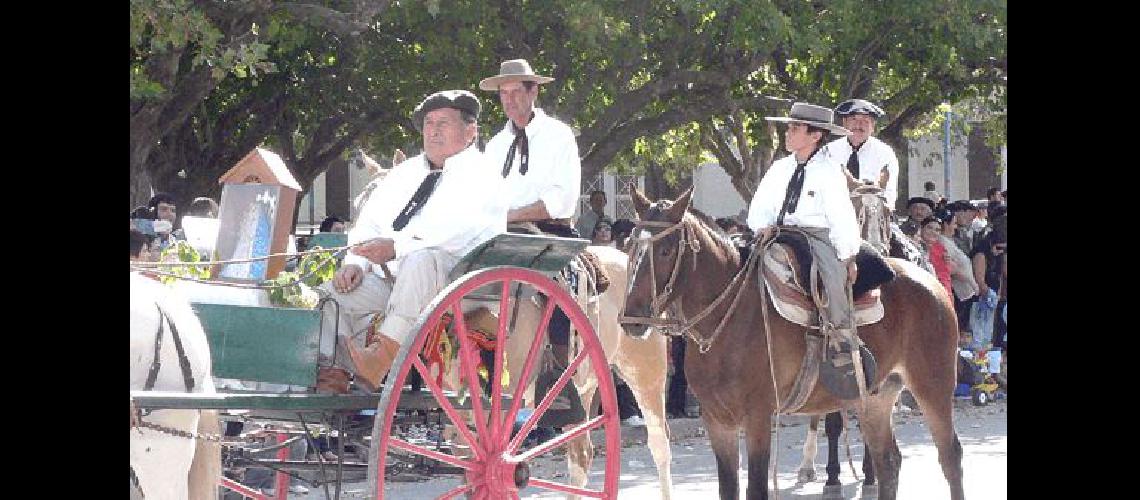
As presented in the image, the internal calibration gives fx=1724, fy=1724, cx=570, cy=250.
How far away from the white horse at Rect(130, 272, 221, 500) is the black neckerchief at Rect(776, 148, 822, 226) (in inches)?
157

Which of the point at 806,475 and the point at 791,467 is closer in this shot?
the point at 806,475

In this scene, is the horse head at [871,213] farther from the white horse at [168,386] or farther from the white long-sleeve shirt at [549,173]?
the white horse at [168,386]

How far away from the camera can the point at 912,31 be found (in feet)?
68.9

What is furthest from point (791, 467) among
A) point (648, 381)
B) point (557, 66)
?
point (557, 66)

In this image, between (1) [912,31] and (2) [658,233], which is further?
(1) [912,31]

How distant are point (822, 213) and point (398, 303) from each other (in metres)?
3.08

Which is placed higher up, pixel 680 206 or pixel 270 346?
pixel 680 206

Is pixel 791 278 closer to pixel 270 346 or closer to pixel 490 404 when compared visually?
pixel 490 404

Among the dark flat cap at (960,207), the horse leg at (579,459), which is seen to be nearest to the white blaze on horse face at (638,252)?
the horse leg at (579,459)

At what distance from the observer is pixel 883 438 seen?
996cm
